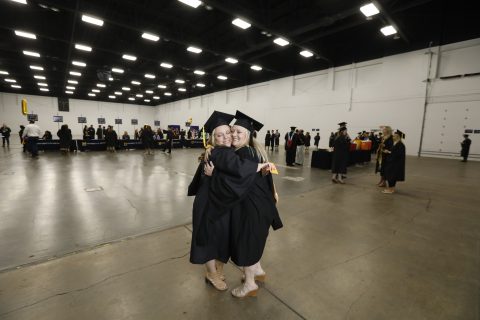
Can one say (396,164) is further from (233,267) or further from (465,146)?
(465,146)

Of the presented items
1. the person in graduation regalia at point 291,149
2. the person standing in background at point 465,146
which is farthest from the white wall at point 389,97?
the person in graduation regalia at point 291,149

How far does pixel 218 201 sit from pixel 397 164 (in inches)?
212

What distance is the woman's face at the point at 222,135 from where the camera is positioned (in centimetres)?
173

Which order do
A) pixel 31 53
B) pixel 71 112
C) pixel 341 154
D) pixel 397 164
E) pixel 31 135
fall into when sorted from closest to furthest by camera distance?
1. pixel 397 164
2. pixel 341 154
3. pixel 31 135
4. pixel 31 53
5. pixel 71 112

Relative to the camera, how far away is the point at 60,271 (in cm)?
211

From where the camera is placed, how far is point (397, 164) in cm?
525

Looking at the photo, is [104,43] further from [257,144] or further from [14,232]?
[257,144]

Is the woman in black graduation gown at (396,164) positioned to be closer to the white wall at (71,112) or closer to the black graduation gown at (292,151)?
the black graduation gown at (292,151)

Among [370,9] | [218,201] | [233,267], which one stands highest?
[370,9]

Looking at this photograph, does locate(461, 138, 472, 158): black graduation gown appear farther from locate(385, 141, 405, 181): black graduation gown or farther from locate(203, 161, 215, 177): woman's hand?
locate(203, 161, 215, 177): woman's hand

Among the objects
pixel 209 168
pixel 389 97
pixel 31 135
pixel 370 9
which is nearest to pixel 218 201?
pixel 209 168

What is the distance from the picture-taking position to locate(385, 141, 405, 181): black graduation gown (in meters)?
5.19

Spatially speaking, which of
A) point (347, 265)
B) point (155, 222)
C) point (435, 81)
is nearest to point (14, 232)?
point (155, 222)

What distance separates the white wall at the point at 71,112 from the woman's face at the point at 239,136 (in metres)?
33.7
